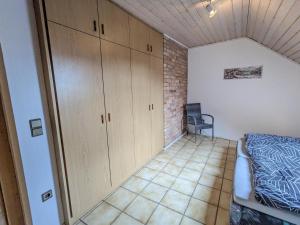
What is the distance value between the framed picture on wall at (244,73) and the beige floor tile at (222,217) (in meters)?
2.78

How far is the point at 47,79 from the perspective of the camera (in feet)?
4.22

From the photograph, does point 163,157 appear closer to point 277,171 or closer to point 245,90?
point 277,171

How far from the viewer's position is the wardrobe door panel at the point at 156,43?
8.43 ft

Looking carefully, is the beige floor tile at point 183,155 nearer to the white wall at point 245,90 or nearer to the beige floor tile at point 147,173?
the beige floor tile at point 147,173

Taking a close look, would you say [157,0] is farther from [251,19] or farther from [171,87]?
[171,87]

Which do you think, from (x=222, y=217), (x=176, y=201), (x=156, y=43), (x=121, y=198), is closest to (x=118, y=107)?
(x=121, y=198)

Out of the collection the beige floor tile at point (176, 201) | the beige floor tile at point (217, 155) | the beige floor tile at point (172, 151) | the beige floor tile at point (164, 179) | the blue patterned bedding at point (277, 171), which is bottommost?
the beige floor tile at point (176, 201)

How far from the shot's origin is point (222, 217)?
157 cm

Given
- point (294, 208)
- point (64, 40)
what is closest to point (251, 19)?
point (294, 208)

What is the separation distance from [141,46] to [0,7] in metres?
1.60

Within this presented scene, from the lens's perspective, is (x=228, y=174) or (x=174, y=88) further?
(x=174, y=88)

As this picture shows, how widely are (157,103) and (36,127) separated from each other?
6.37ft

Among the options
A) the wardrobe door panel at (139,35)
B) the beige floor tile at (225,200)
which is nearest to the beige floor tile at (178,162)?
the beige floor tile at (225,200)

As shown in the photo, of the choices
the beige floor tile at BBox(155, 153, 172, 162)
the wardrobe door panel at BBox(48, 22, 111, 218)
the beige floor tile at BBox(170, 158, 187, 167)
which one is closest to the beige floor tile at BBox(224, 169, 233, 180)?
the beige floor tile at BBox(170, 158, 187, 167)
